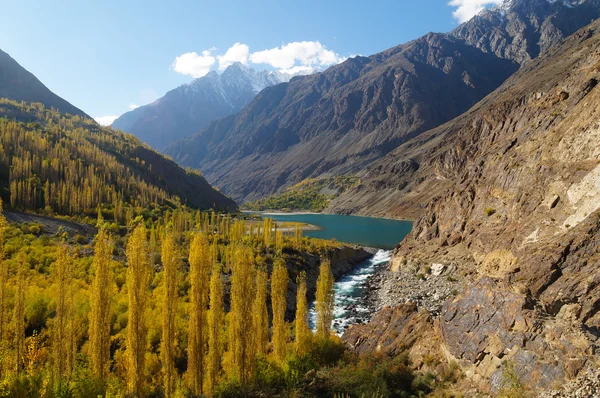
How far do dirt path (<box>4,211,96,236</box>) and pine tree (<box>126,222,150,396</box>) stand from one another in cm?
5481

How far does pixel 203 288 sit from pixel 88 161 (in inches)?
5004

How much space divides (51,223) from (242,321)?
209 feet

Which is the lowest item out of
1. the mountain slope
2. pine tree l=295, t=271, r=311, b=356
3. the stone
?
the stone

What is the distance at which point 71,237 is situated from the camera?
64.1 m

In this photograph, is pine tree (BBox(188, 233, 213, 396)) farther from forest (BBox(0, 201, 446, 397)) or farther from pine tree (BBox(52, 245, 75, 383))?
pine tree (BBox(52, 245, 75, 383))

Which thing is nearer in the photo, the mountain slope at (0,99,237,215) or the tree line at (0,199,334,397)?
the tree line at (0,199,334,397)

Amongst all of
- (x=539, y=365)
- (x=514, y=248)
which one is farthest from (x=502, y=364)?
(x=514, y=248)

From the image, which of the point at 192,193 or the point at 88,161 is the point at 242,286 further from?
the point at 192,193

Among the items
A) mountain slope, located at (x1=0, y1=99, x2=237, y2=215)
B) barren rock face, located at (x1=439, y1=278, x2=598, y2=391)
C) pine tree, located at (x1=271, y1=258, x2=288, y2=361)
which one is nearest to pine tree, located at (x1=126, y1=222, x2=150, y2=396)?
pine tree, located at (x1=271, y1=258, x2=288, y2=361)

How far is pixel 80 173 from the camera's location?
111500mm

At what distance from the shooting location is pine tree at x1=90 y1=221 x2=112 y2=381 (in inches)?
741

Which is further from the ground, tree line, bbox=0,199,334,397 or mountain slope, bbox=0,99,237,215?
mountain slope, bbox=0,99,237,215

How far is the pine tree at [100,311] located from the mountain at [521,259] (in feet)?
58.0

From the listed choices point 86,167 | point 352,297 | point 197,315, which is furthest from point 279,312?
point 86,167
